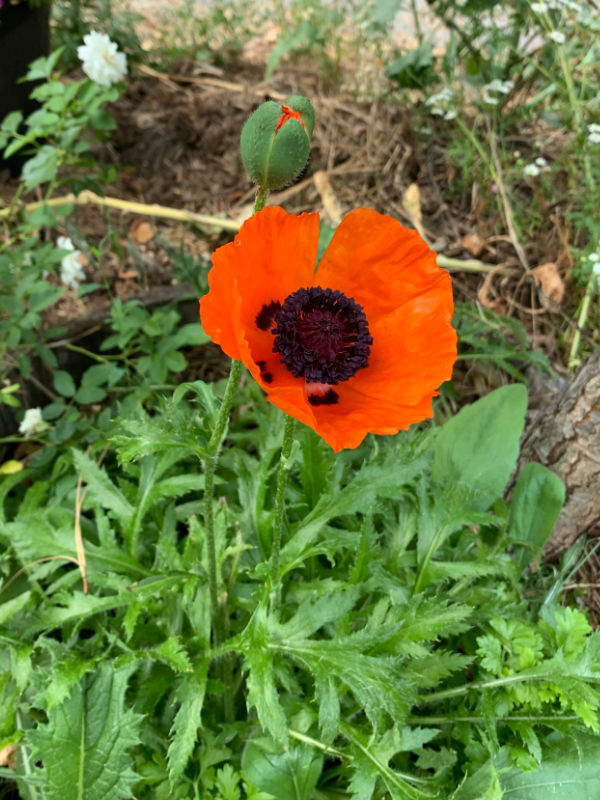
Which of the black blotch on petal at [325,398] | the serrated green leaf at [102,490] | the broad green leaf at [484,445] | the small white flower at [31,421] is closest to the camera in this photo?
the black blotch on petal at [325,398]

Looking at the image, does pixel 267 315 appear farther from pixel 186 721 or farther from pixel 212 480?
pixel 186 721

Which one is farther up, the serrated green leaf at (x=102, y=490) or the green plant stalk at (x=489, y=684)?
the serrated green leaf at (x=102, y=490)

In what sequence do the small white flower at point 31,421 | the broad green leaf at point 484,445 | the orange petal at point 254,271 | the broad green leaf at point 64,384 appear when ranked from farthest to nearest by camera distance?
1. the broad green leaf at point 64,384
2. the small white flower at point 31,421
3. the broad green leaf at point 484,445
4. the orange petal at point 254,271

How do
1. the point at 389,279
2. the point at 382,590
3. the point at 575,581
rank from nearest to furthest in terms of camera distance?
the point at 389,279 → the point at 382,590 → the point at 575,581

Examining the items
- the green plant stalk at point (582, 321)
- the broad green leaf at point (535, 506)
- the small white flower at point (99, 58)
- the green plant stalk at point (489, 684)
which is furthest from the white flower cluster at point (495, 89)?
the green plant stalk at point (489, 684)

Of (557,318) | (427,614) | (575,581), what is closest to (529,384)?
(557,318)

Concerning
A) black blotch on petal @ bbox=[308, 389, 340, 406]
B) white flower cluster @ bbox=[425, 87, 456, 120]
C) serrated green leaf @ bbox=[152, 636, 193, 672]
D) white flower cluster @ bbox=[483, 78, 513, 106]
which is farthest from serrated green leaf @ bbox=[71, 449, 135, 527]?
white flower cluster @ bbox=[483, 78, 513, 106]

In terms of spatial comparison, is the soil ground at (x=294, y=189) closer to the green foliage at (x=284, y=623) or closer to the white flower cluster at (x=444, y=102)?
the white flower cluster at (x=444, y=102)

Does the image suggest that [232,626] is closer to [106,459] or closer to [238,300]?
[106,459]
